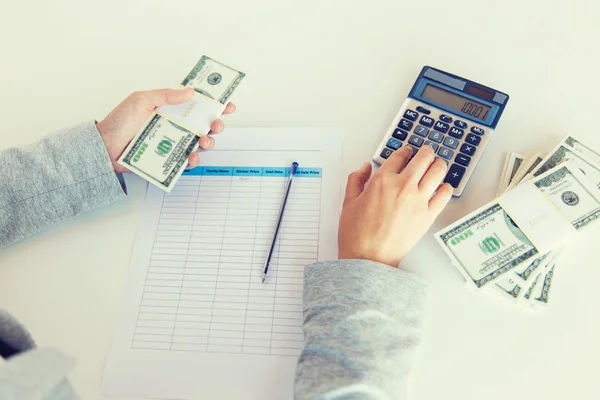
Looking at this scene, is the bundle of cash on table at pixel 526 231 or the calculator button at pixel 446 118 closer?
the bundle of cash on table at pixel 526 231

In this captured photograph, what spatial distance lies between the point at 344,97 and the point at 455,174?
0.70ft

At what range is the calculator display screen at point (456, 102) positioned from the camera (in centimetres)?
72

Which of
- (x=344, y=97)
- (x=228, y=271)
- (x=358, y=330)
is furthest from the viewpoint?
(x=344, y=97)

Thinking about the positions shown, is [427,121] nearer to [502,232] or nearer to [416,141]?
[416,141]

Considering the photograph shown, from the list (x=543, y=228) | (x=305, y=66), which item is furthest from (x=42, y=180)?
(x=543, y=228)

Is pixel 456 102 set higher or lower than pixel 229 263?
higher

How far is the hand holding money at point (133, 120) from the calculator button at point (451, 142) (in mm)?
323

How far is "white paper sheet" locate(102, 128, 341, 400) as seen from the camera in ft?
1.94

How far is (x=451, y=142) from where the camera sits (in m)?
0.70

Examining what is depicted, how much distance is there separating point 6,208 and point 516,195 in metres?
0.68

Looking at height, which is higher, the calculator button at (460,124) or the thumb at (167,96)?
the calculator button at (460,124)

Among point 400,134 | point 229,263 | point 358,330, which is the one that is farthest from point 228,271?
point 400,134

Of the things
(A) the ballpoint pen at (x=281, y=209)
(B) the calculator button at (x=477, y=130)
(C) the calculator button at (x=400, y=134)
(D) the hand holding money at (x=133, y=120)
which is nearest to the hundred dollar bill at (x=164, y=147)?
(D) the hand holding money at (x=133, y=120)

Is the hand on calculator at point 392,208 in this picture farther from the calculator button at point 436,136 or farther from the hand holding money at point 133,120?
the hand holding money at point 133,120
